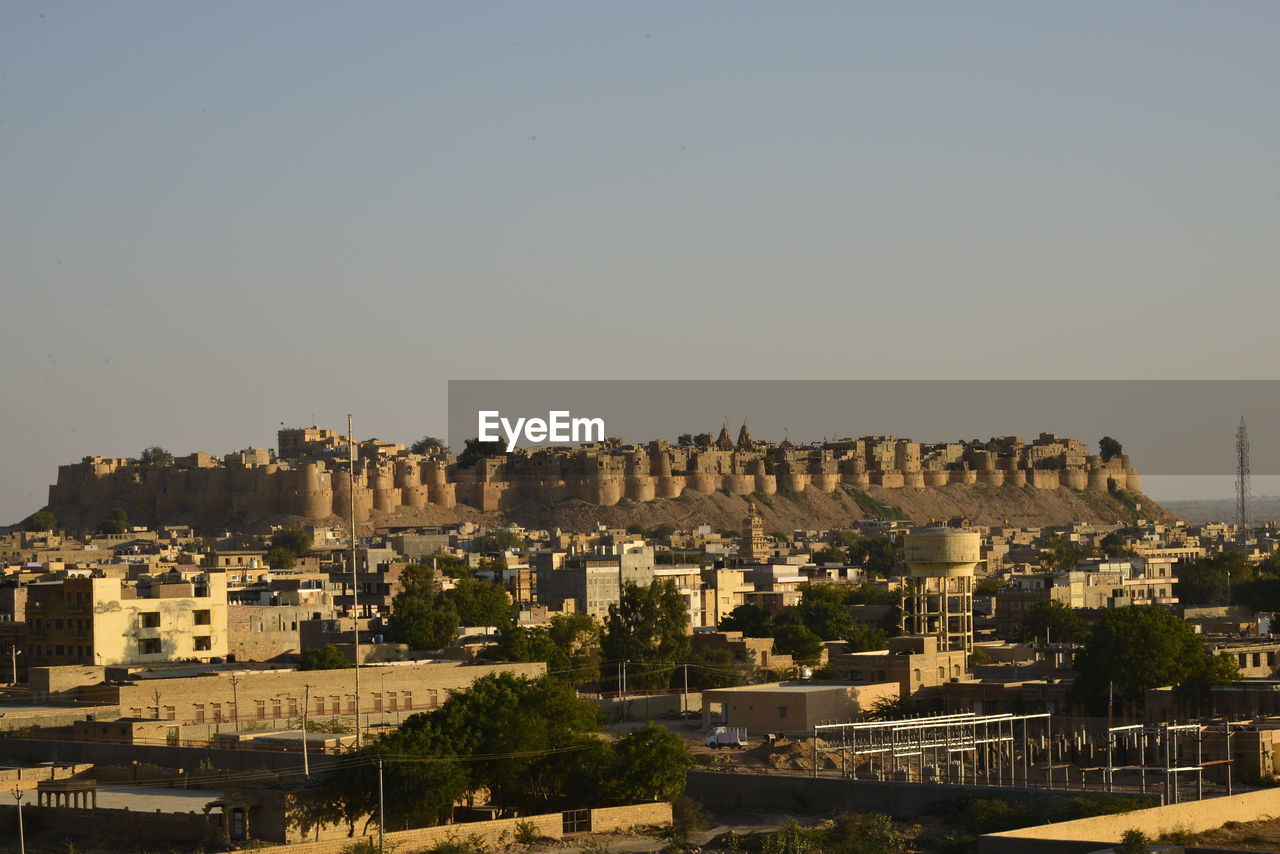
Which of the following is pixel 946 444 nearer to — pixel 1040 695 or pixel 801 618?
pixel 801 618

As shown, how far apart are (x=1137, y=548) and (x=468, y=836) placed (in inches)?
3180

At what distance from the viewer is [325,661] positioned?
45156 mm

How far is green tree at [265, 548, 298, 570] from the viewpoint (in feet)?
276

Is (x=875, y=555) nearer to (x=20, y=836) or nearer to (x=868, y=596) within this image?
(x=868, y=596)

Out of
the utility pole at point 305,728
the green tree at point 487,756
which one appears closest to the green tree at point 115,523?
the utility pole at point 305,728

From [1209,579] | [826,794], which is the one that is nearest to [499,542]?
[1209,579]

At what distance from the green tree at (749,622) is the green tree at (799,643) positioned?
116cm

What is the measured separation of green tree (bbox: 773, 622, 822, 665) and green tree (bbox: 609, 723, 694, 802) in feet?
82.2

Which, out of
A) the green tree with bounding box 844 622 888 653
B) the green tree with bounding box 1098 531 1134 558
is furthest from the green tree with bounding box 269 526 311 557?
the green tree with bounding box 844 622 888 653

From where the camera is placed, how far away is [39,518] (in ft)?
428

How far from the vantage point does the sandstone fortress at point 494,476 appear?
128 m

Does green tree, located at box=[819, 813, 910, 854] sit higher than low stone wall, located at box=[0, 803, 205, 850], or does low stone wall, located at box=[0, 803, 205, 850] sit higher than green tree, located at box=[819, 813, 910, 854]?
low stone wall, located at box=[0, 803, 205, 850]

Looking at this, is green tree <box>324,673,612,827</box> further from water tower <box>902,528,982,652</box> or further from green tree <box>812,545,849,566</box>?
green tree <box>812,545,849,566</box>

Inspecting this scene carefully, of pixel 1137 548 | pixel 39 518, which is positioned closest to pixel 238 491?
pixel 39 518
